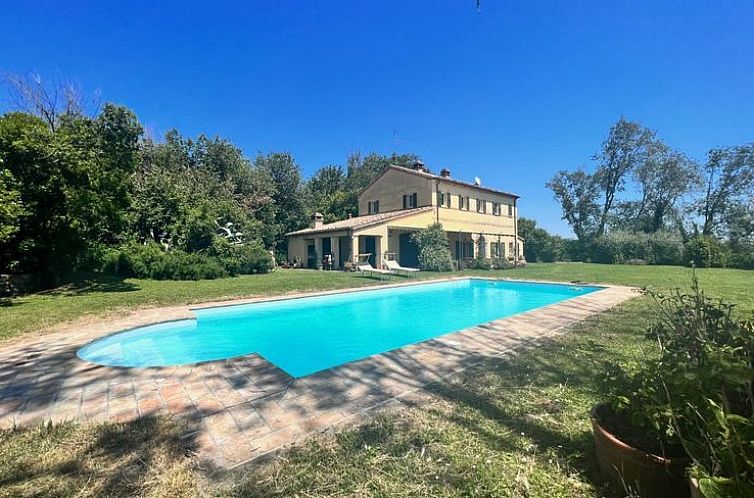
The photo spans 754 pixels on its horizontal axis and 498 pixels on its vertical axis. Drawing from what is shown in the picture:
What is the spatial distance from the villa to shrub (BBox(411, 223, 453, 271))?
1.33 m

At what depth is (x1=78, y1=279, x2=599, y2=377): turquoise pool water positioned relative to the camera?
6.10m

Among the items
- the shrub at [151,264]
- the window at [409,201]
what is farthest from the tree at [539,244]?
the shrub at [151,264]

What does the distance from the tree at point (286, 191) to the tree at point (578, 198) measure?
30.3 metres

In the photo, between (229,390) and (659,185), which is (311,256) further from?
(659,185)

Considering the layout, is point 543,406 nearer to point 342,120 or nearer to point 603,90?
point 603,90

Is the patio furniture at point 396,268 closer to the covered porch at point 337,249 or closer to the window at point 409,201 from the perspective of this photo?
the covered porch at point 337,249

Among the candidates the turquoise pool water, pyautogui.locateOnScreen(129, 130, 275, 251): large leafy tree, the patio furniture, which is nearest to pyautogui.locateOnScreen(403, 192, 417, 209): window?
the patio furniture

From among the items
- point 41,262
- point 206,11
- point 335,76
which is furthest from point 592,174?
point 41,262

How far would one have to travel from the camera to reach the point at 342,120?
29016 millimetres

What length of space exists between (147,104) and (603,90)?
28.1m

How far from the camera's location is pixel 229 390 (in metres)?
3.60

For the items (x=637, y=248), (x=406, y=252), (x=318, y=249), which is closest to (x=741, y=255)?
(x=637, y=248)

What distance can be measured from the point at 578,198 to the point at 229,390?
145ft

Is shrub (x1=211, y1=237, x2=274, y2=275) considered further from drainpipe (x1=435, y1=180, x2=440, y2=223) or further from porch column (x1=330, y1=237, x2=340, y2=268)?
drainpipe (x1=435, y1=180, x2=440, y2=223)
